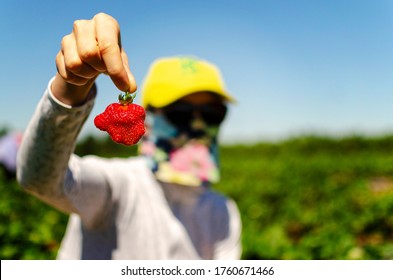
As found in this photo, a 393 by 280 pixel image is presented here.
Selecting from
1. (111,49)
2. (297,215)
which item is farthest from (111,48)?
(297,215)

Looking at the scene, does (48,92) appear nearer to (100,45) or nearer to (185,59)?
(100,45)

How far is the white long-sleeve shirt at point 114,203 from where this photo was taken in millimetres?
1279

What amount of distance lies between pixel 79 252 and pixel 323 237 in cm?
197

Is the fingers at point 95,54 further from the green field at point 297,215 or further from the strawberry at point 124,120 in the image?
the green field at point 297,215

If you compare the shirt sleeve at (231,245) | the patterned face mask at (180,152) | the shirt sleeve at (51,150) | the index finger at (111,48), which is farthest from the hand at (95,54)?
the shirt sleeve at (231,245)

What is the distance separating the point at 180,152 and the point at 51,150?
0.88 meters

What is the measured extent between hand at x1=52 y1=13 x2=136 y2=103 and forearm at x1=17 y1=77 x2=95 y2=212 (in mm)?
186

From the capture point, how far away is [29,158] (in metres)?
1.31

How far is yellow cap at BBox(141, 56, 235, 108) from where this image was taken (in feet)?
6.91

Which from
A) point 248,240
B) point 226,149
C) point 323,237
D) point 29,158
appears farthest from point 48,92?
point 226,149

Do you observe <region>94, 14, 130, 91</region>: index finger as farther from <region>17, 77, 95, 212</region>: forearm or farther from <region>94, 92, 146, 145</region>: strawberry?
<region>17, 77, 95, 212</region>: forearm

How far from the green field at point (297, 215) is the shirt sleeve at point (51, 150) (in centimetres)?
157

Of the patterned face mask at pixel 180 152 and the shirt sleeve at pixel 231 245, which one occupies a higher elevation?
the patterned face mask at pixel 180 152

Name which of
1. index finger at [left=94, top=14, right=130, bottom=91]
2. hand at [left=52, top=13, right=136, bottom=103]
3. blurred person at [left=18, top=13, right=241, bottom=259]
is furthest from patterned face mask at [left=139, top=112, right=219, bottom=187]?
index finger at [left=94, top=14, right=130, bottom=91]
